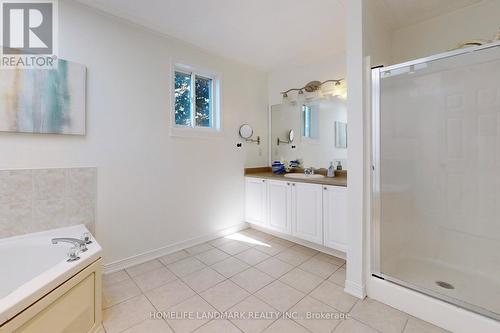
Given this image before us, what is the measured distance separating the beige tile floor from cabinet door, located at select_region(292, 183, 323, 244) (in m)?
0.24

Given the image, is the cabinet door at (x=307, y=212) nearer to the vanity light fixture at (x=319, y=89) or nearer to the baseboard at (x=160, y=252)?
the baseboard at (x=160, y=252)

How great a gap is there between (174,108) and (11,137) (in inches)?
55.9

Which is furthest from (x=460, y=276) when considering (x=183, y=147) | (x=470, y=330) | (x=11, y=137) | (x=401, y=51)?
(x=11, y=137)

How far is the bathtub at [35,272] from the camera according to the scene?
1000 millimetres

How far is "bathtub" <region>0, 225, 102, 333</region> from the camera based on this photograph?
1.00 metres

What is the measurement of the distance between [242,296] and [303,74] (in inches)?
120

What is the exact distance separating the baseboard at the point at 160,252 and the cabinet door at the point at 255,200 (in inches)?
11.0

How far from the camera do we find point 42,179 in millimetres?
1823

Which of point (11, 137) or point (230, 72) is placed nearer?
point (11, 137)

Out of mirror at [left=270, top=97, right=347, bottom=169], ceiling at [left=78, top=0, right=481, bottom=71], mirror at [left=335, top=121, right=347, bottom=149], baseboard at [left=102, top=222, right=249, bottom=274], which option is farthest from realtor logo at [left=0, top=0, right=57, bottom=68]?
mirror at [left=335, top=121, right=347, bottom=149]

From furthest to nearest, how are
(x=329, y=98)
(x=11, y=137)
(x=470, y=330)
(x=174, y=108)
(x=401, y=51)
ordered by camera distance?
(x=329, y=98)
(x=174, y=108)
(x=401, y=51)
(x=11, y=137)
(x=470, y=330)

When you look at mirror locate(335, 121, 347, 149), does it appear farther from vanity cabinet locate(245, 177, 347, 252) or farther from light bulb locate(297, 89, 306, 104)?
vanity cabinet locate(245, 177, 347, 252)

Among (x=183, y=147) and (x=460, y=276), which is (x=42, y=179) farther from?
(x=460, y=276)

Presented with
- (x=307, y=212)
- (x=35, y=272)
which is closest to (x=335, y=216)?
(x=307, y=212)
